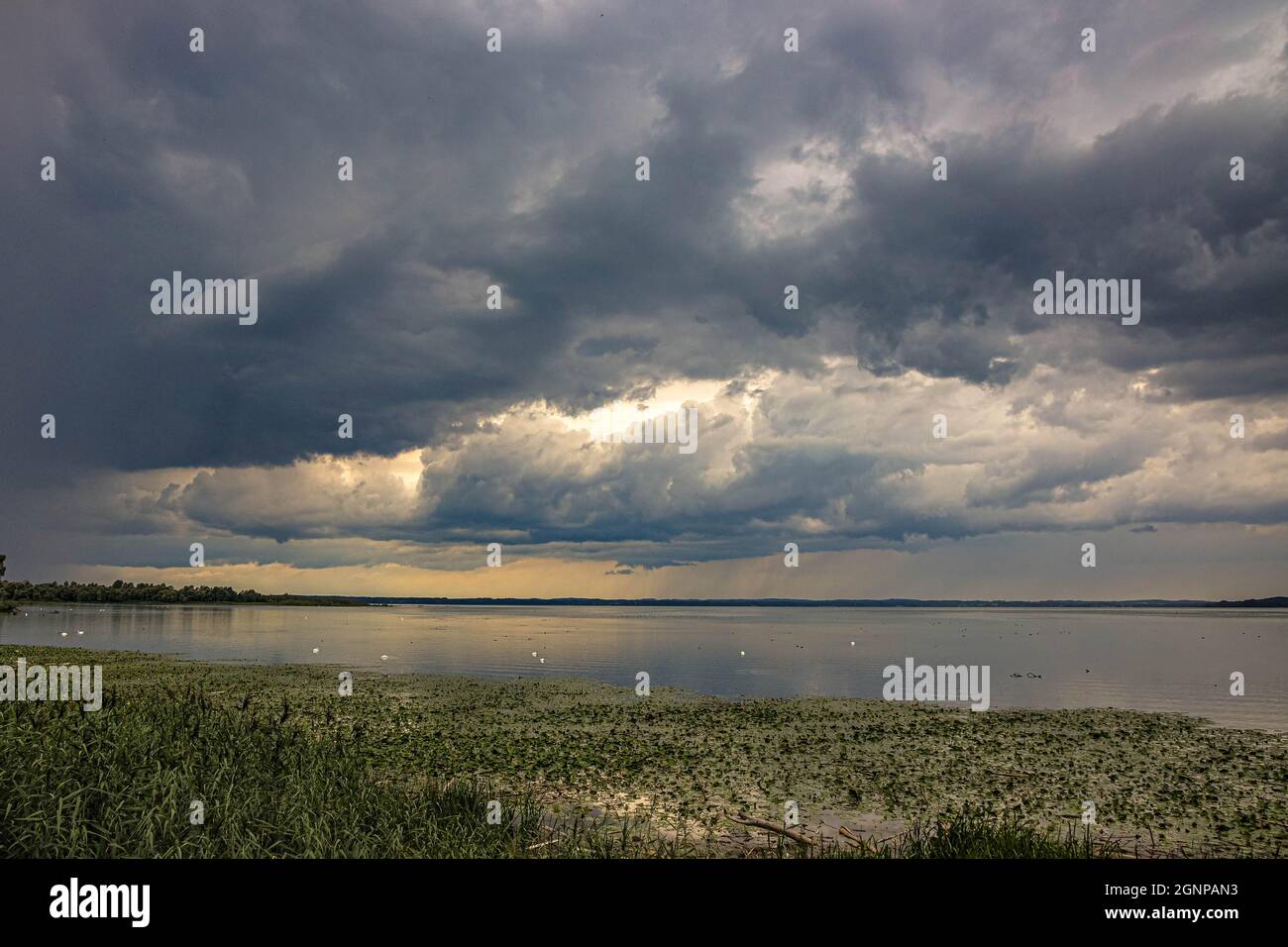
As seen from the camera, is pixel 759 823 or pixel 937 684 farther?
pixel 937 684

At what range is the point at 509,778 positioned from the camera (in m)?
16.8

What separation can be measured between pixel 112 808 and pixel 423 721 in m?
15.7

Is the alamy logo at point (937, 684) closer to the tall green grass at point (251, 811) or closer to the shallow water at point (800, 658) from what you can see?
the shallow water at point (800, 658)

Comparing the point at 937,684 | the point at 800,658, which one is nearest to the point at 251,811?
the point at 937,684

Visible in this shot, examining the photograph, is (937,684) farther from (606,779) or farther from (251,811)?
(251,811)

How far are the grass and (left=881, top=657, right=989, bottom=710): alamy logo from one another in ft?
16.7

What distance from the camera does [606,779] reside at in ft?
56.7
